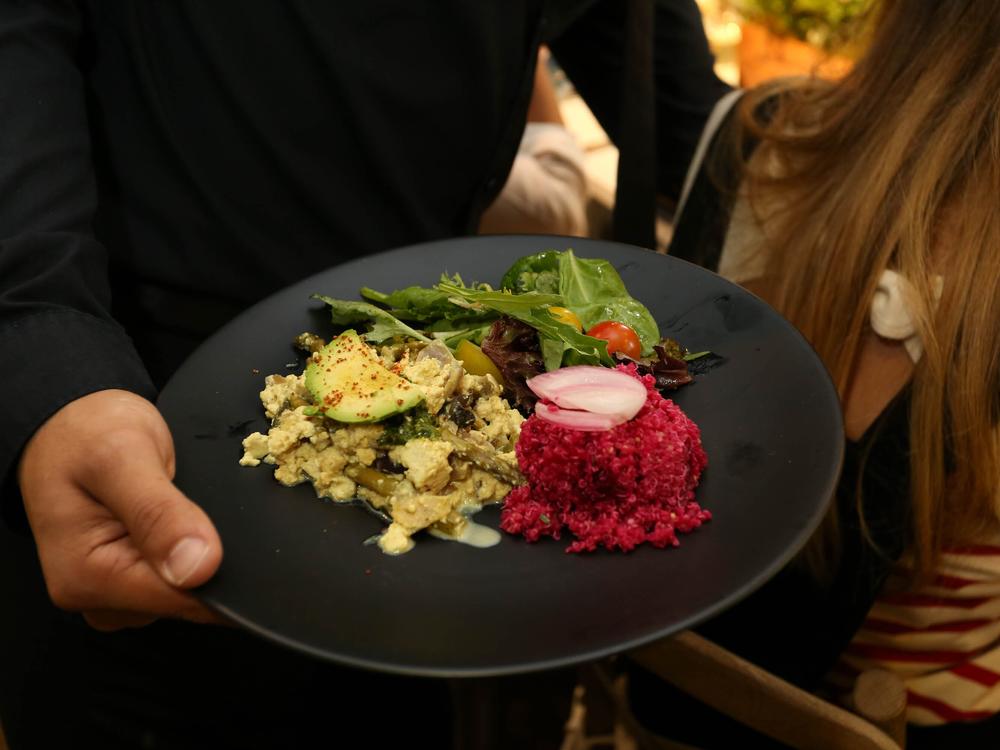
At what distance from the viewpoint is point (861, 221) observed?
4.60ft

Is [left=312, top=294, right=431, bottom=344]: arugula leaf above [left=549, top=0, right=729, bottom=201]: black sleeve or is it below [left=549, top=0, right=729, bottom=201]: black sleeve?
below

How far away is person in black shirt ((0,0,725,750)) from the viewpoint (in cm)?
137

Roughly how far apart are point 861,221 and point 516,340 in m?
0.61

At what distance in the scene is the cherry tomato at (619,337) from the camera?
4.07 feet

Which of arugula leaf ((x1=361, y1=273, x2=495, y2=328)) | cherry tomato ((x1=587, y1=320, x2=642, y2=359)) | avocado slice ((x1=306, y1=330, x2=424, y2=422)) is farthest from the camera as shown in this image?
arugula leaf ((x1=361, y1=273, x2=495, y2=328))

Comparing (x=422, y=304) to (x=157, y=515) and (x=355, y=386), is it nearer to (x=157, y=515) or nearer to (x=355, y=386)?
(x=355, y=386)

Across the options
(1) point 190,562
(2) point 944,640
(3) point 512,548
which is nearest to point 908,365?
(2) point 944,640

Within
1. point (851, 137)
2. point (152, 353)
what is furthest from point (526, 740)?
point (851, 137)

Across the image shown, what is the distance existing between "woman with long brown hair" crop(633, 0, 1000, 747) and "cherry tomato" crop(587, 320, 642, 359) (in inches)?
16.2

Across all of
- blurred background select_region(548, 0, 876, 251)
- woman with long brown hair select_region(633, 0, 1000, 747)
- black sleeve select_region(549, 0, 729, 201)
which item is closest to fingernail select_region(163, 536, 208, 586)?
woman with long brown hair select_region(633, 0, 1000, 747)

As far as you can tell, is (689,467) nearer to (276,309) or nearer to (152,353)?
(276,309)

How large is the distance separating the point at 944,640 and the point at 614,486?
802 mm

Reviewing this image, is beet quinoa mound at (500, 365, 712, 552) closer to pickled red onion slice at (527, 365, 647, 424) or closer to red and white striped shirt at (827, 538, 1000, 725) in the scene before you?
pickled red onion slice at (527, 365, 647, 424)

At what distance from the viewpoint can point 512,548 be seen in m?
1.01
